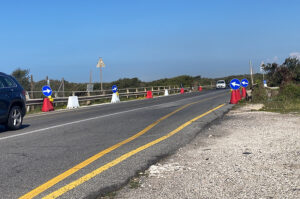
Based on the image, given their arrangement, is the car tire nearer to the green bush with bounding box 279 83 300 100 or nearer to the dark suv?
the dark suv

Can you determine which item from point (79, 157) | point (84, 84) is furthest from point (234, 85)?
point (84, 84)

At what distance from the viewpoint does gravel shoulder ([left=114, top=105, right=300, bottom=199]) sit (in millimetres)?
4035

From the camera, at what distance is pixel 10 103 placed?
35.5ft

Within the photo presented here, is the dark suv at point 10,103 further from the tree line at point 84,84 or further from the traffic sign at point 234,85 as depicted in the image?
the tree line at point 84,84

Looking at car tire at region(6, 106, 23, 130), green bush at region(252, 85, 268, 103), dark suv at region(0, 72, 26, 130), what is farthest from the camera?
green bush at region(252, 85, 268, 103)

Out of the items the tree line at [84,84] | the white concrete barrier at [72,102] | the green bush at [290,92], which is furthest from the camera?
the tree line at [84,84]

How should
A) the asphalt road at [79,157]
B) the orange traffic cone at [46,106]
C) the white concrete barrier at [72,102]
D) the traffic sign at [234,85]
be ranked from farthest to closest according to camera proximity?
the white concrete barrier at [72,102] < the orange traffic cone at [46,106] < the traffic sign at [234,85] < the asphalt road at [79,157]

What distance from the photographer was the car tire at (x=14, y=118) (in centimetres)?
A: 1073

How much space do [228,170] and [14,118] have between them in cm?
779

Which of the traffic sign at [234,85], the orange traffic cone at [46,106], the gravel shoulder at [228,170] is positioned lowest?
the gravel shoulder at [228,170]

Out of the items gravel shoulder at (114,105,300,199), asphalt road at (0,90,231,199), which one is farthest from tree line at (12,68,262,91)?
gravel shoulder at (114,105,300,199)

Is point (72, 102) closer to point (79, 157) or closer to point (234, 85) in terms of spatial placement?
point (234, 85)

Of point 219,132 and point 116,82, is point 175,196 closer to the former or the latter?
point 219,132

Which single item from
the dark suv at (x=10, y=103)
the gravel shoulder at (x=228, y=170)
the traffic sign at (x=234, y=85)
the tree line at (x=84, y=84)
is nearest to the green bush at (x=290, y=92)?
the traffic sign at (x=234, y=85)
